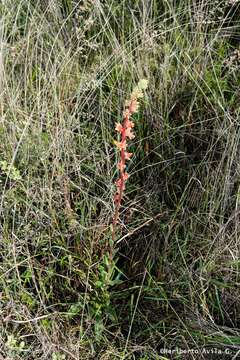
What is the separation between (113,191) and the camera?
5.90ft

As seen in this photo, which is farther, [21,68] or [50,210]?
[21,68]

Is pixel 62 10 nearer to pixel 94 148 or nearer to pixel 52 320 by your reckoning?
pixel 94 148

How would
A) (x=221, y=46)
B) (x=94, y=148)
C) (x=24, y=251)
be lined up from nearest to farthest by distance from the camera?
(x=24, y=251), (x=94, y=148), (x=221, y=46)

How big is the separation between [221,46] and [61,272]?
1.13 m

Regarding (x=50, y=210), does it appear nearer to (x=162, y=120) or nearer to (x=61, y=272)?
(x=61, y=272)

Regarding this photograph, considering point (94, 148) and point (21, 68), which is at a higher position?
point (21, 68)

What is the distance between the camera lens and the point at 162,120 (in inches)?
78.4

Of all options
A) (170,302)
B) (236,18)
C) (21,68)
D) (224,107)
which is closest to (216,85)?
(224,107)

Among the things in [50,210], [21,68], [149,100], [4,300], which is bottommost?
[4,300]

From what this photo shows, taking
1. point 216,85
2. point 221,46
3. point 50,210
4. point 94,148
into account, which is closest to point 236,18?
point 221,46

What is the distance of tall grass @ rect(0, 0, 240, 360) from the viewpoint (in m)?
1.61

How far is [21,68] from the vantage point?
2.06 metres

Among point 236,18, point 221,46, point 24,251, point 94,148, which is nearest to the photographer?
point 24,251

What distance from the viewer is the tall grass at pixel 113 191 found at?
1.61 meters
